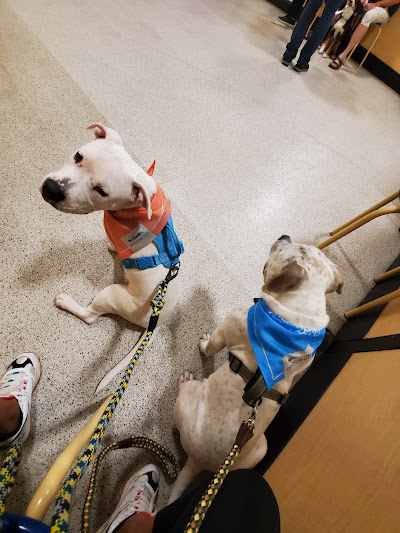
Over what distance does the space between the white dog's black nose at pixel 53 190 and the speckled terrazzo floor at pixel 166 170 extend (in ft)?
2.20

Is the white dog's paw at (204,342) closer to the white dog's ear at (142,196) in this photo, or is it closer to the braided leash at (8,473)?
the white dog's ear at (142,196)

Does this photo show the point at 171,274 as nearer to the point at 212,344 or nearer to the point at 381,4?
the point at 212,344

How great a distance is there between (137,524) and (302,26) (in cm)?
460

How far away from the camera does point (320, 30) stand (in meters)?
3.42

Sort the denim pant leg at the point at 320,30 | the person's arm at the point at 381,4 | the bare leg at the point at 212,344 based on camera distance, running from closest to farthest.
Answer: the bare leg at the point at 212,344 → the denim pant leg at the point at 320,30 → the person's arm at the point at 381,4

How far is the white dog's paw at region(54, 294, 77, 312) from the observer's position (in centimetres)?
149

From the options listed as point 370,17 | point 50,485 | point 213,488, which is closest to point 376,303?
point 213,488

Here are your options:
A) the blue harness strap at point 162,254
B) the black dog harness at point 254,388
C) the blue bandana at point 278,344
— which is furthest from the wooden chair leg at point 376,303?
the blue harness strap at point 162,254

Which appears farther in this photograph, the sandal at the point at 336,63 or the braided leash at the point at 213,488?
the sandal at the point at 336,63

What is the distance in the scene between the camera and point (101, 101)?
2418mm

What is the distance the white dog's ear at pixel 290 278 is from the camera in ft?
3.77

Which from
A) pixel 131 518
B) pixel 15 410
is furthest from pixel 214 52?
pixel 131 518

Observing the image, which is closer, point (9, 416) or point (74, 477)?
point (74, 477)

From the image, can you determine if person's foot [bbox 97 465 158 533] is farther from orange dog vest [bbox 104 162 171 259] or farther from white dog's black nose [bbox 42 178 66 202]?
white dog's black nose [bbox 42 178 66 202]
